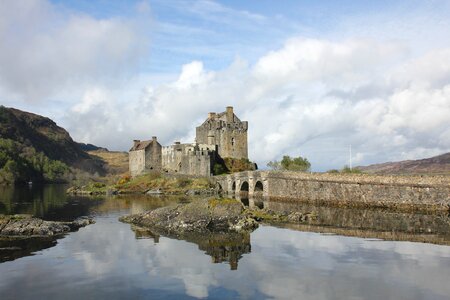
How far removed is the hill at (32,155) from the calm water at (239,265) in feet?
324

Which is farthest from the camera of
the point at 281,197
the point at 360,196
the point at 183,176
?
the point at 183,176

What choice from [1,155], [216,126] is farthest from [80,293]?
[1,155]

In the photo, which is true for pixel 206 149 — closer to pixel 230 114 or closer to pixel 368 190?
pixel 230 114

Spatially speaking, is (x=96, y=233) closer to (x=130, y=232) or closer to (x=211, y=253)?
(x=130, y=232)

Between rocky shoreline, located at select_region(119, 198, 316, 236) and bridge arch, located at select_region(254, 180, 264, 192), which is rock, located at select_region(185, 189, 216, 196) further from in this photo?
rocky shoreline, located at select_region(119, 198, 316, 236)

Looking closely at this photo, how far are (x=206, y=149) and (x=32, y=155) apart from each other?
82.6 m

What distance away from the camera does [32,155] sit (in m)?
142

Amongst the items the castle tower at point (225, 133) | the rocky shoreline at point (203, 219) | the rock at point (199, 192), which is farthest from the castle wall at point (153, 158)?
the rocky shoreline at point (203, 219)

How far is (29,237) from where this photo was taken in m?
26.9

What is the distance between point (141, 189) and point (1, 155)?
193ft

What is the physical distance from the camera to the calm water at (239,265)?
16359mm

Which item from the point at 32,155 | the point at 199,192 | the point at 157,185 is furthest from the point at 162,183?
the point at 32,155

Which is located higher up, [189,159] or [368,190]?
[189,159]

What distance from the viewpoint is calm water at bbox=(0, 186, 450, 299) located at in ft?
53.7
